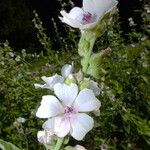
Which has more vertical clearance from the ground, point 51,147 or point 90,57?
point 90,57

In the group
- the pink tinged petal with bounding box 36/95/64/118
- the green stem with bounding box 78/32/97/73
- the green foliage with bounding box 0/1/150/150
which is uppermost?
the green stem with bounding box 78/32/97/73

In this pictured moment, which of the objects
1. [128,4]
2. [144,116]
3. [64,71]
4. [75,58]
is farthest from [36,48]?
[64,71]

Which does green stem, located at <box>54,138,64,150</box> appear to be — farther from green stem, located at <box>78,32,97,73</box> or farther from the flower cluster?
green stem, located at <box>78,32,97,73</box>

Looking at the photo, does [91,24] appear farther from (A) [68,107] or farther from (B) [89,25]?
(A) [68,107]

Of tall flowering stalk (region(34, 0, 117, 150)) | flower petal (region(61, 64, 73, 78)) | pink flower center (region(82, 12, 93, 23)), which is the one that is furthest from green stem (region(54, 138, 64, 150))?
pink flower center (region(82, 12, 93, 23))

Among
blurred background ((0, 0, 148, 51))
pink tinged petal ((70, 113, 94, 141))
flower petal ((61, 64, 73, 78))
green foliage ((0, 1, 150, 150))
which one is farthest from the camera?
blurred background ((0, 0, 148, 51))

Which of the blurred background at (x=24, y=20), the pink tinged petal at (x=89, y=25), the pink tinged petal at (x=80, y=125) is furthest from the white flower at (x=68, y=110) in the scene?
the blurred background at (x=24, y=20)

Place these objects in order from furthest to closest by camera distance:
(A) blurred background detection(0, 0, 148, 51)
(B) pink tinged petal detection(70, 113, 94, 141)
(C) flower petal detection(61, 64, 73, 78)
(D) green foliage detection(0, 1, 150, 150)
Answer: (A) blurred background detection(0, 0, 148, 51)
(D) green foliage detection(0, 1, 150, 150)
(C) flower petal detection(61, 64, 73, 78)
(B) pink tinged petal detection(70, 113, 94, 141)

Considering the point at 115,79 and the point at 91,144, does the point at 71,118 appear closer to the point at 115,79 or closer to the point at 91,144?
the point at 91,144
